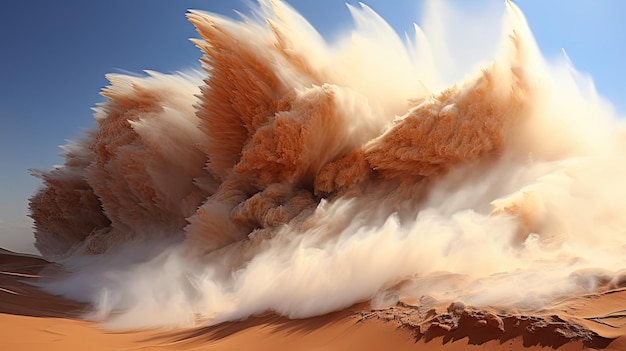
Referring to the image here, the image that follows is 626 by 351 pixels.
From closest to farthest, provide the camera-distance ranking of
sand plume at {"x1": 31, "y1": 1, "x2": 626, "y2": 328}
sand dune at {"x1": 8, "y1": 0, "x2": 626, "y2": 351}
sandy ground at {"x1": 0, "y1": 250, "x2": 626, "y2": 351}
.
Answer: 1. sandy ground at {"x1": 0, "y1": 250, "x2": 626, "y2": 351}
2. sand dune at {"x1": 8, "y1": 0, "x2": 626, "y2": 351}
3. sand plume at {"x1": 31, "y1": 1, "x2": 626, "y2": 328}

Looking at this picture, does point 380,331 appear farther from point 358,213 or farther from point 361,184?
point 361,184

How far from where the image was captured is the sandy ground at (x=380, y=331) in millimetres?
2459

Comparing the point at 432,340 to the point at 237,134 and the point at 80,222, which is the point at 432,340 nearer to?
the point at 237,134

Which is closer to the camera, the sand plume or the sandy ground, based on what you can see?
the sandy ground

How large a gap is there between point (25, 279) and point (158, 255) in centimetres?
254

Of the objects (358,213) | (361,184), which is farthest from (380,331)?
(361,184)

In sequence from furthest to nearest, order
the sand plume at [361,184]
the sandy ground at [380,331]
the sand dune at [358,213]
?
the sand plume at [361,184] → the sand dune at [358,213] → the sandy ground at [380,331]

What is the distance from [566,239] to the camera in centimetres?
465

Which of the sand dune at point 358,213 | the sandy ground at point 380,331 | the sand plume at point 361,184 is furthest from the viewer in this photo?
the sand plume at point 361,184

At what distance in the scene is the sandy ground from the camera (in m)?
2.46

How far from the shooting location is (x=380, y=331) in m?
3.17

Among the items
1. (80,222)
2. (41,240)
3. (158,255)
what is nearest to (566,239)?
(158,255)

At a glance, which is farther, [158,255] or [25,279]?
[158,255]

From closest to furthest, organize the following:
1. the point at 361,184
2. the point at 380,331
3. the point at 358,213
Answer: the point at 380,331 → the point at 358,213 → the point at 361,184
